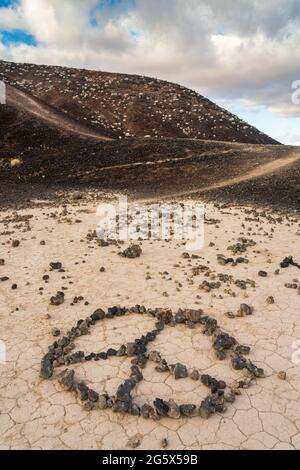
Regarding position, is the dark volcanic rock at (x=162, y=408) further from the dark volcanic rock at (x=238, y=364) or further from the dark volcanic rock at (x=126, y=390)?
the dark volcanic rock at (x=238, y=364)

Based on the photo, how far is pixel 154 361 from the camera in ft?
22.6

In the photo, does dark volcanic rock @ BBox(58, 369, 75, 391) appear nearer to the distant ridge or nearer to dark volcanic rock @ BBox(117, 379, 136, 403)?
dark volcanic rock @ BBox(117, 379, 136, 403)

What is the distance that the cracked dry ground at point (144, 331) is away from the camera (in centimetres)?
541

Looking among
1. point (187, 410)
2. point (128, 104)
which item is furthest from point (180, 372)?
point (128, 104)

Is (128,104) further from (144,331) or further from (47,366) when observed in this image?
(47,366)

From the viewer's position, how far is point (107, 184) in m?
26.9

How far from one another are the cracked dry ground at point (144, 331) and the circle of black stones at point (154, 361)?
0.11m

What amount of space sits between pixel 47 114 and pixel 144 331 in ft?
123

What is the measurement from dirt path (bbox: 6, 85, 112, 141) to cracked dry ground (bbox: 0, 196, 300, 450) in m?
25.2

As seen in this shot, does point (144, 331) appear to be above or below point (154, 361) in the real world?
above

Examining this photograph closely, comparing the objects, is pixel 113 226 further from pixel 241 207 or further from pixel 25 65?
pixel 25 65

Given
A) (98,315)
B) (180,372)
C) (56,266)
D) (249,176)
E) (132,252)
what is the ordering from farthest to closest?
(249,176)
(132,252)
(56,266)
(98,315)
(180,372)

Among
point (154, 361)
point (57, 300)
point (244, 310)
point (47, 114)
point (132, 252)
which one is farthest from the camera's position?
point (47, 114)
